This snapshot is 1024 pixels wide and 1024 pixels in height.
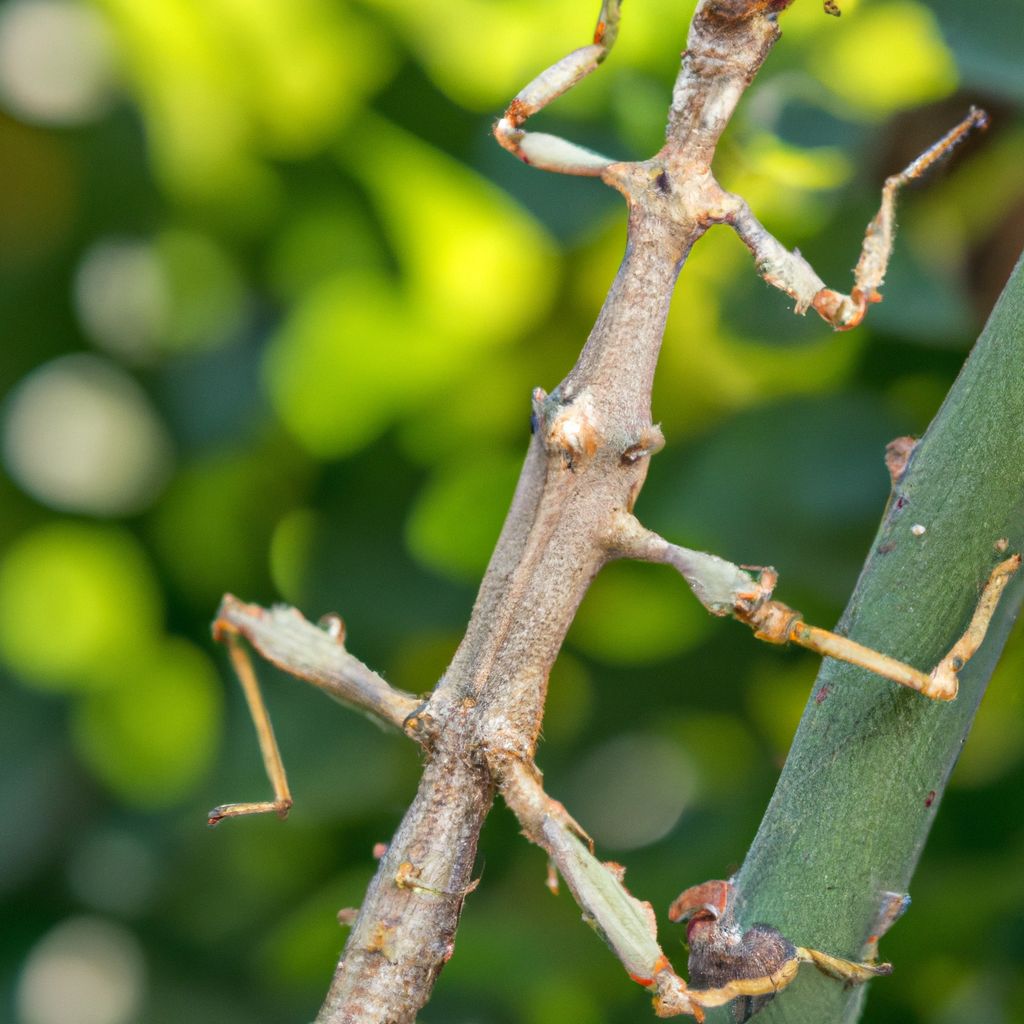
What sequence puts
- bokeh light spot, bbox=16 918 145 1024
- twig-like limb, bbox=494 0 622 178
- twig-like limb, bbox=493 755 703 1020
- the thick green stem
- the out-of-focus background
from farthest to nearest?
1. bokeh light spot, bbox=16 918 145 1024
2. the out-of-focus background
3. twig-like limb, bbox=494 0 622 178
4. twig-like limb, bbox=493 755 703 1020
5. the thick green stem

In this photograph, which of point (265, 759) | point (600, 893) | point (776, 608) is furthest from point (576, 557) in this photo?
point (265, 759)

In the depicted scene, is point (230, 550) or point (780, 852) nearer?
point (780, 852)

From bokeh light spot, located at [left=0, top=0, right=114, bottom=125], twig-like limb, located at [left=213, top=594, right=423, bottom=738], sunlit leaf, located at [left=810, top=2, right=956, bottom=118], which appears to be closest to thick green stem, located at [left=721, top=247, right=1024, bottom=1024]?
twig-like limb, located at [left=213, top=594, right=423, bottom=738]

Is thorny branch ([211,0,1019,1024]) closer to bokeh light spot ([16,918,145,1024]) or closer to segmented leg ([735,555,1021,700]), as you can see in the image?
segmented leg ([735,555,1021,700])

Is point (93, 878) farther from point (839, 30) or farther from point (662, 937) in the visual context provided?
point (839, 30)

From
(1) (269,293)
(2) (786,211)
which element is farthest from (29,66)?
(2) (786,211)

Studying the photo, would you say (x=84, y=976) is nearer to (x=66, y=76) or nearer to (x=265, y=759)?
(x=265, y=759)

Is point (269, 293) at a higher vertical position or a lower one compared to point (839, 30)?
higher
